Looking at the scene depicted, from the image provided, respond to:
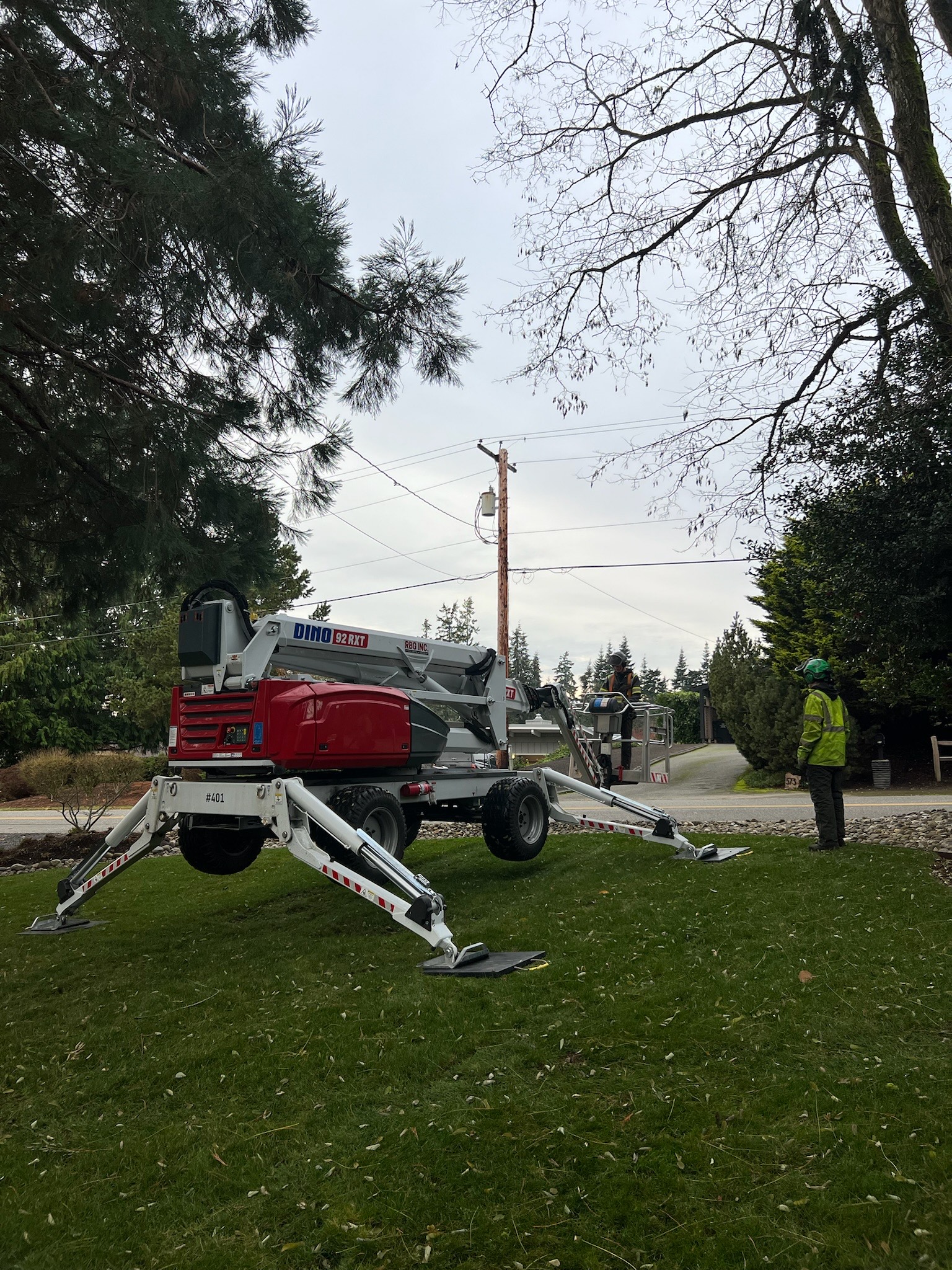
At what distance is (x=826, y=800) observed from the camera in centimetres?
886

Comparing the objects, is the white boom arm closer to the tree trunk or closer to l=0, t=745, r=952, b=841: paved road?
l=0, t=745, r=952, b=841: paved road

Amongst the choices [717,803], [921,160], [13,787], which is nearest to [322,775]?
[921,160]

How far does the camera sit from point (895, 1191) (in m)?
3.05

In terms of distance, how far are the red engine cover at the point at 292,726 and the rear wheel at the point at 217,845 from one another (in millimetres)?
716

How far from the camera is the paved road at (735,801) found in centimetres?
1380

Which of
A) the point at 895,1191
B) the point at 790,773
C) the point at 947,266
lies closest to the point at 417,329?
the point at 947,266

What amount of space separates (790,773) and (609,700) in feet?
31.4

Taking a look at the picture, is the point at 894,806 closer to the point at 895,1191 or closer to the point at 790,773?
the point at 790,773

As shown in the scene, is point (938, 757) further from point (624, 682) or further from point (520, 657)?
point (520, 657)

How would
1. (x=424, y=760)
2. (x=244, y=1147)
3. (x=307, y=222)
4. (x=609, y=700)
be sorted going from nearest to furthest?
(x=244, y=1147)
(x=307, y=222)
(x=424, y=760)
(x=609, y=700)

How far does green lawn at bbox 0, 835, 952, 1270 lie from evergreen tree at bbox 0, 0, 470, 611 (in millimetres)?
3222

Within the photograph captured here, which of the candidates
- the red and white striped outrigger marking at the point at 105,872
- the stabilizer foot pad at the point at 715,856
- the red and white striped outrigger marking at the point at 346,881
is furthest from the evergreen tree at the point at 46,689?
the red and white striped outrigger marking at the point at 346,881

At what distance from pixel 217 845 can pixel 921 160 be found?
8.22 metres

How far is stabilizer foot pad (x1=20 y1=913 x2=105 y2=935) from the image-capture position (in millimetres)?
7777
